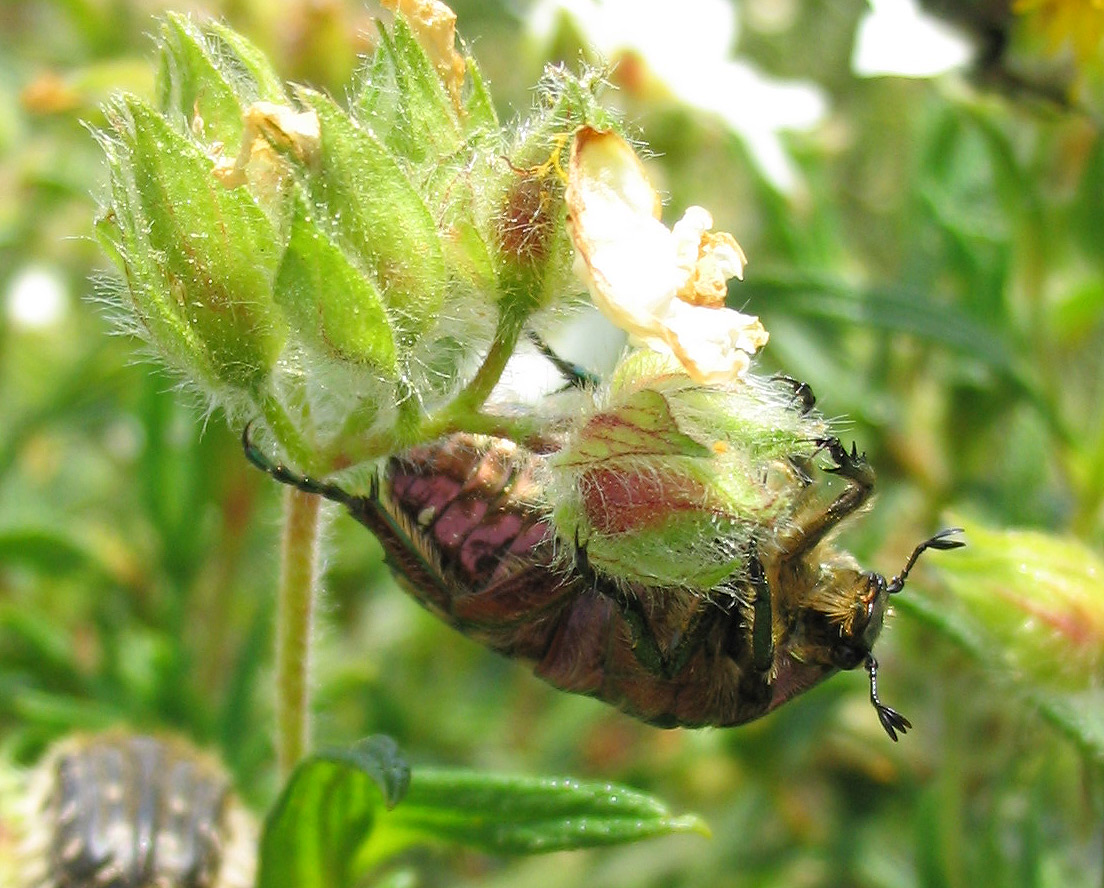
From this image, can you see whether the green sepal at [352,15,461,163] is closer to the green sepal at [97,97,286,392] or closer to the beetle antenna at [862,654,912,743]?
the green sepal at [97,97,286,392]

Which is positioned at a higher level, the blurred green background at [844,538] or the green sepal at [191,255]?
the green sepal at [191,255]

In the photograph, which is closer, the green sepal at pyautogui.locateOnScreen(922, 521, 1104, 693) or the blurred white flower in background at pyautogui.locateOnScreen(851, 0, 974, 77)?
the green sepal at pyautogui.locateOnScreen(922, 521, 1104, 693)

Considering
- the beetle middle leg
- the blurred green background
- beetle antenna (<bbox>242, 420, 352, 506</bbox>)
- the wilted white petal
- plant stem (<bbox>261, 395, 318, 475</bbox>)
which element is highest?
the wilted white petal

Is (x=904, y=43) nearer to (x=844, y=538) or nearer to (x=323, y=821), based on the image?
(x=844, y=538)

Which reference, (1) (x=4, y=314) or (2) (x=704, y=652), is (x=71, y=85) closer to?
(1) (x=4, y=314)

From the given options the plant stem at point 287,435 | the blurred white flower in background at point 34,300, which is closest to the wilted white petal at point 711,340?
the plant stem at point 287,435

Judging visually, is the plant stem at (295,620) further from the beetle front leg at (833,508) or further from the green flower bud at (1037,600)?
the green flower bud at (1037,600)

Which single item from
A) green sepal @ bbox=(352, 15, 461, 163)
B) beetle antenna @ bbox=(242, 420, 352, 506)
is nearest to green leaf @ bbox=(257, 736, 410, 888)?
beetle antenna @ bbox=(242, 420, 352, 506)
